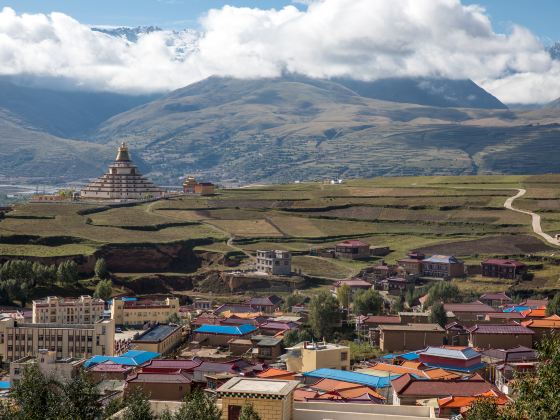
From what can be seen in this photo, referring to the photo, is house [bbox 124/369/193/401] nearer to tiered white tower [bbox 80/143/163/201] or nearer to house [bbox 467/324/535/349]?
house [bbox 467/324/535/349]

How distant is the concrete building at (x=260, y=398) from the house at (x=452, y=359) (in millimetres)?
24631

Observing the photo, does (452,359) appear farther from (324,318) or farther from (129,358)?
(129,358)

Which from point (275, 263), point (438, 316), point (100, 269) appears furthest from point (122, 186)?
point (438, 316)

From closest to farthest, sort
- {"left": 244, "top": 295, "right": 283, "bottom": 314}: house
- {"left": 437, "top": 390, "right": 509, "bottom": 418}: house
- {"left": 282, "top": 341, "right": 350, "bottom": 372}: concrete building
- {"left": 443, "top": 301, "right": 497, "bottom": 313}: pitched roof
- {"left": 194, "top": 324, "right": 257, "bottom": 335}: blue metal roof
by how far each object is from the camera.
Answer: {"left": 437, "top": 390, "right": 509, "bottom": 418}: house, {"left": 282, "top": 341, "right": 350, "bottom": 372}: concrete building, {"left": 194, "top": 324, "right": 257, "bottom": 335}: blue metal roof, {"left": 443, "top": 301, "right": 497, "bottom": 313}: pitched roof, {"left": 244, "top": 295, "right": 283, "bottom": 314}: house

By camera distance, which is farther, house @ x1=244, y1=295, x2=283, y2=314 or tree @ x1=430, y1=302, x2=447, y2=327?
house @ x1=244, y1=295, x2=283, y2=314

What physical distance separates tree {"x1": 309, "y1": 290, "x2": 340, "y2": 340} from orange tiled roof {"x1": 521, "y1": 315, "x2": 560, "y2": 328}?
12461mm

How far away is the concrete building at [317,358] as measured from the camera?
4641cm

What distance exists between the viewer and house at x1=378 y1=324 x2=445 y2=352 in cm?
5688

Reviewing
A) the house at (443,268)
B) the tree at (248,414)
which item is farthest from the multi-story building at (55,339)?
the house at (443,268)

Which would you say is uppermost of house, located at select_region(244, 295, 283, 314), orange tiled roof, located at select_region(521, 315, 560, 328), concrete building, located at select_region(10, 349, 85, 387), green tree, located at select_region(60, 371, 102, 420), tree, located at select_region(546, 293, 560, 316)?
green tree, located at select_region(60, 371, 102, 420)

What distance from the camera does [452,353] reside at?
48.3 metres

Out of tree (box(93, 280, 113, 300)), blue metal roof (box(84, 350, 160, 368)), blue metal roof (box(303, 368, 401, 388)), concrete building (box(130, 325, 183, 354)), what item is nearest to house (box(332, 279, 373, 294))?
tree (box(93, 280, 113, 300))

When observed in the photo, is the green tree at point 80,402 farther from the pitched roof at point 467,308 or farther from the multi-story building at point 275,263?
the multi-story building at point 275,263

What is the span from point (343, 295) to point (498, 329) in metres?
23.2
